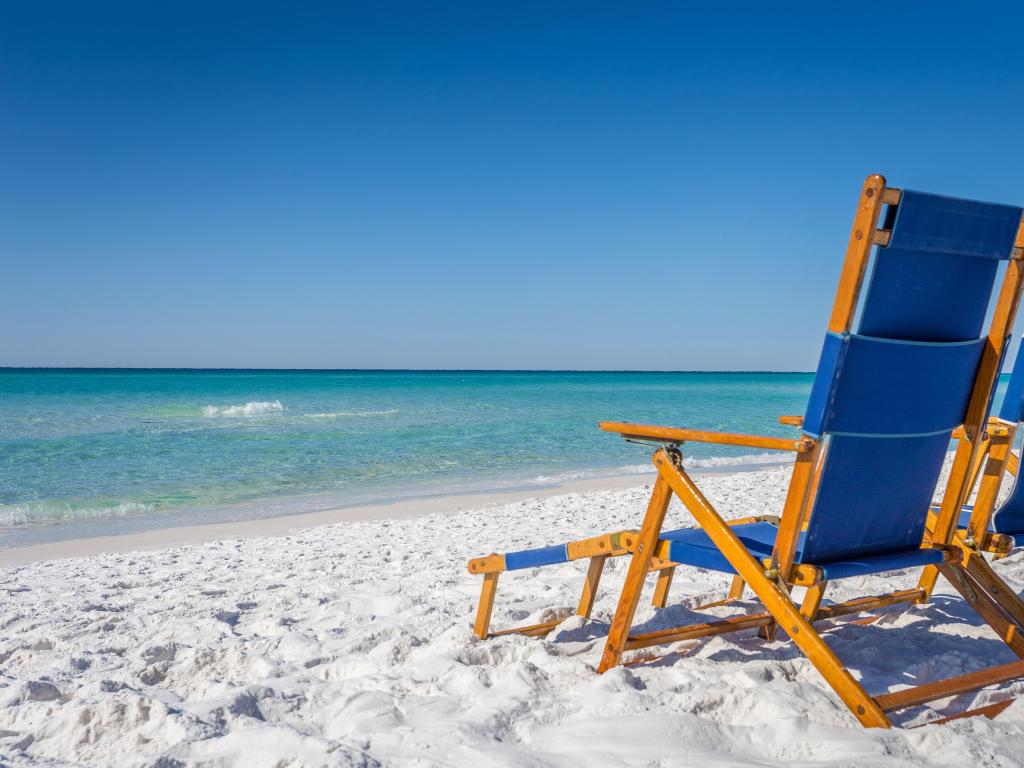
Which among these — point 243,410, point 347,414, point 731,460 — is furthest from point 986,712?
point 243,410

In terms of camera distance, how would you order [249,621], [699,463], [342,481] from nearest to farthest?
1. [249,621]
2. [342,481]
3. [699,463]

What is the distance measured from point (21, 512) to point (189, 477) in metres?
2.67

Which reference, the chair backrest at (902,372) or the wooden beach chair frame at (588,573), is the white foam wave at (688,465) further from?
the chair backrest at (902,372)

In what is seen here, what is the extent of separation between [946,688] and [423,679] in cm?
152

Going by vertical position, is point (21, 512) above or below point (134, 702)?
below

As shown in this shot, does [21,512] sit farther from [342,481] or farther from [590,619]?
[590,619]

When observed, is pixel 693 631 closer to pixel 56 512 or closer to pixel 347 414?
pixel 56 512

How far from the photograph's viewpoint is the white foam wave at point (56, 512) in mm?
7582

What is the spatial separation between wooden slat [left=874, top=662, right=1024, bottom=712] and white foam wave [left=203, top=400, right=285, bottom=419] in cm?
2357

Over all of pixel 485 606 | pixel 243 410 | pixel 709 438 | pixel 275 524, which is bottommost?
pixel 243 410

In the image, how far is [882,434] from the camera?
7.20ft

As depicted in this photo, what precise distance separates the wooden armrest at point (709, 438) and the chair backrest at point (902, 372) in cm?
8

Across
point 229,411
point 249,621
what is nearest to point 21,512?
point 249,621

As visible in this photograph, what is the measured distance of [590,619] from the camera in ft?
10.4
